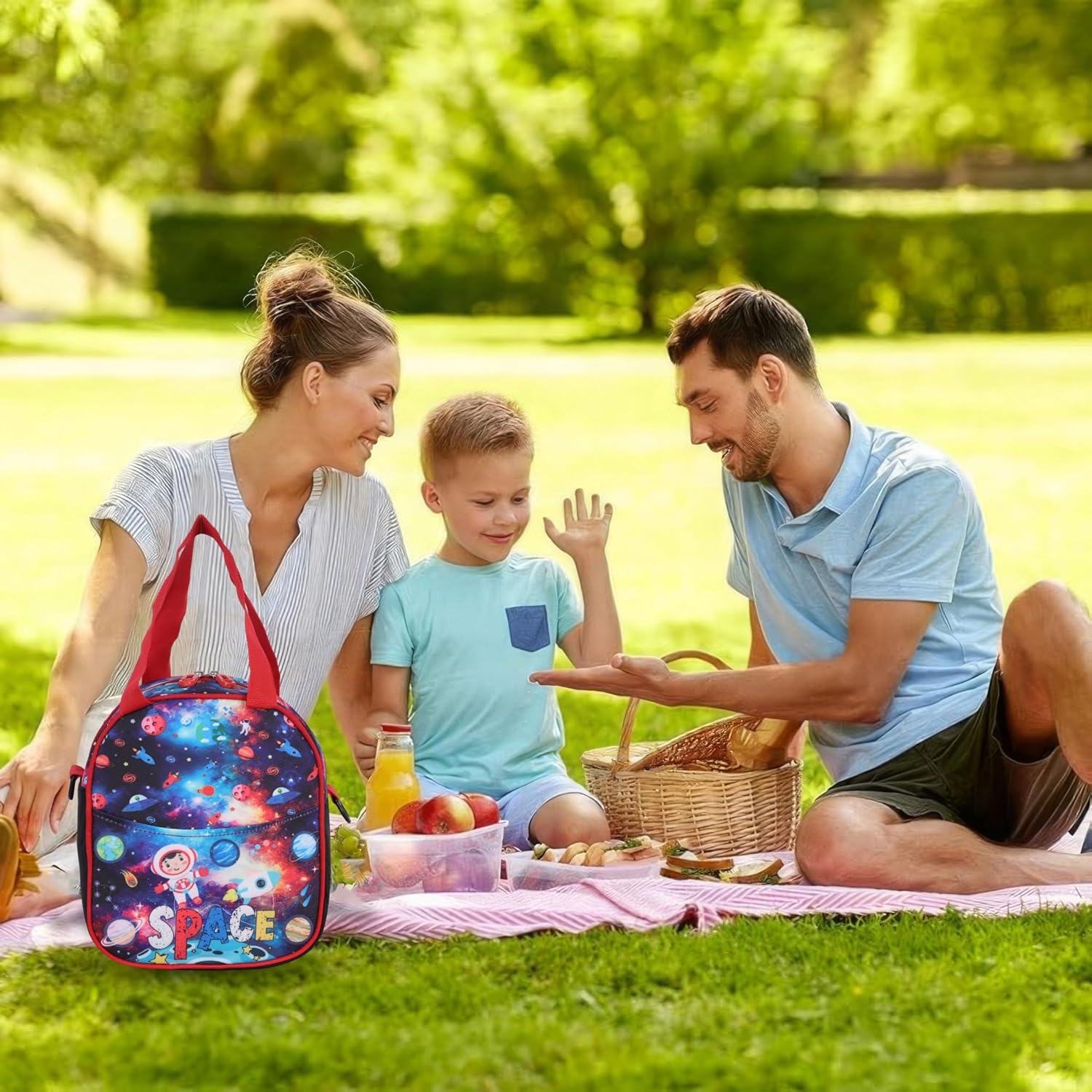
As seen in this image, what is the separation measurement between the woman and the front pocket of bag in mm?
501

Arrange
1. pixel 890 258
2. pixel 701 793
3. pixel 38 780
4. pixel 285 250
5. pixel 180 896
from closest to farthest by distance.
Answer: pixel 180 896, pixel 38 780, pixel 701 793, pixel 890 258, pixel 285 250

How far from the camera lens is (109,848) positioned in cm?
350

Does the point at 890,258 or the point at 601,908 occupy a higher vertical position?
the point at 890,258

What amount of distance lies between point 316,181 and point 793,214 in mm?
18469

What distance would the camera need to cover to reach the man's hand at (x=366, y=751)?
176 inches

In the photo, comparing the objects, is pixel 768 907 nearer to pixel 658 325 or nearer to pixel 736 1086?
pixel 736 1086

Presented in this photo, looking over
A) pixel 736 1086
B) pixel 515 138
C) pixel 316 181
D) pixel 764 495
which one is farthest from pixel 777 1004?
pixel 316 181

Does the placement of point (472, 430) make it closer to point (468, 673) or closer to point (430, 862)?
point (468, 673)

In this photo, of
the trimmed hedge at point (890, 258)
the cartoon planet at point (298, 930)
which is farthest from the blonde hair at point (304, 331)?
the trimmed hedge at point (890, 258)

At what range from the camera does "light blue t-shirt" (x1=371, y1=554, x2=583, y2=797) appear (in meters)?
4.61

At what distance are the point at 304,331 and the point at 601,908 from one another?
5.07ft

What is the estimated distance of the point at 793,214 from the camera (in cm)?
2788

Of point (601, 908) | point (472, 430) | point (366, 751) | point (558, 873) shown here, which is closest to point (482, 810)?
point (558, 873)

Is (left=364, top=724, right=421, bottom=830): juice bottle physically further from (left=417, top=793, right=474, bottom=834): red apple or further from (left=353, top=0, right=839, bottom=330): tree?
(left=353, top=0, right=839, bottom=330): tree
